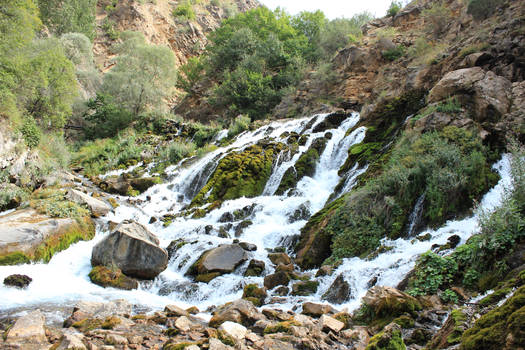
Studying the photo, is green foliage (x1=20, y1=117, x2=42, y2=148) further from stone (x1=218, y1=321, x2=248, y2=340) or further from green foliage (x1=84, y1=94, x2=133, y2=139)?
green foliage (x1=84, y1=94, x2=133, y2=139)

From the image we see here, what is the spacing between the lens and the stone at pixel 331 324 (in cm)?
490

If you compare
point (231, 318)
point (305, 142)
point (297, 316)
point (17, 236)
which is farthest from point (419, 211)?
point (17, 236)

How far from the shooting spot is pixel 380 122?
46.2ft

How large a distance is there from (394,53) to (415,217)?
18.8 m

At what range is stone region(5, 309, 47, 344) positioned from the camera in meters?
4.57

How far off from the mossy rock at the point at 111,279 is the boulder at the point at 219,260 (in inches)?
Result: 62.9

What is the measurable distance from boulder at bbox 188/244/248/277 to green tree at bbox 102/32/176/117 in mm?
24280

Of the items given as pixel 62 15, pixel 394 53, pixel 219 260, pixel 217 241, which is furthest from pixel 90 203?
pixel 62 15

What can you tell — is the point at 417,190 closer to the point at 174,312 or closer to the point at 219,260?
the point at 219,260

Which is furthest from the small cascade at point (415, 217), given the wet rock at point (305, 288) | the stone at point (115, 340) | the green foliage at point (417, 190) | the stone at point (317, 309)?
the stone at point (115, 340)

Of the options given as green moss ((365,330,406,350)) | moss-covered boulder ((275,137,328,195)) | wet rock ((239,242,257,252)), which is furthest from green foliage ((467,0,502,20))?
green moss ((365,330,406,350))

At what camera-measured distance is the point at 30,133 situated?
14.2m

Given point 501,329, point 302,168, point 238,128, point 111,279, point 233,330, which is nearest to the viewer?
point 501,329

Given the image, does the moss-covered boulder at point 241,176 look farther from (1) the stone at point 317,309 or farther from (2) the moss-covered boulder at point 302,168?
(1) the stone at point 317,309
